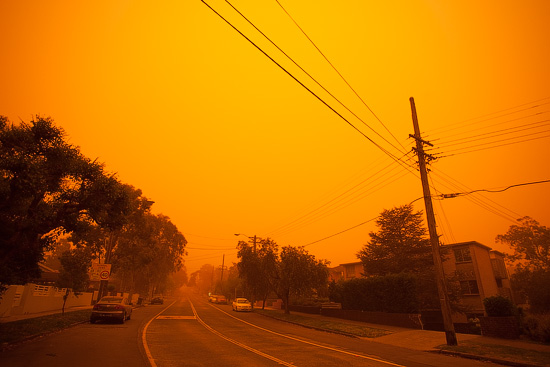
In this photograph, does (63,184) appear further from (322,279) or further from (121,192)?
(322,279)

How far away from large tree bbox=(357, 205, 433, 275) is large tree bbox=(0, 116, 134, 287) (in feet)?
111

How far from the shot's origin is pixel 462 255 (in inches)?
1511

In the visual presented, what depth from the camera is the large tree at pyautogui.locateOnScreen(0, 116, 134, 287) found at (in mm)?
10748

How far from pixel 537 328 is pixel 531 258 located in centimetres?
3286

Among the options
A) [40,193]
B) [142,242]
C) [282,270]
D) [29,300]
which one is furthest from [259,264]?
[40,193]

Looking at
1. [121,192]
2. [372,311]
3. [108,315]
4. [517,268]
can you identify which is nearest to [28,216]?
[121,192]

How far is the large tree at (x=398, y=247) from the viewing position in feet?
124

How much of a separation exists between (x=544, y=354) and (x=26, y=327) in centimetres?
2172

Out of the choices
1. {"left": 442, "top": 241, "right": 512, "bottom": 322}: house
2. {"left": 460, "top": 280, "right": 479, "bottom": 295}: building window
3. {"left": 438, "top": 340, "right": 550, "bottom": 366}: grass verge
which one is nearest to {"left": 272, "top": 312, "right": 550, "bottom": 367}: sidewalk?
{"left": 438, "top": 340, "right": 550, "bottom": 366}: grass verge

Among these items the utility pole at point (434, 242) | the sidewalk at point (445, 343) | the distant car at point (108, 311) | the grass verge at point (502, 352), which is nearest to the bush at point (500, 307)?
the sidewalk at point (445, 343)

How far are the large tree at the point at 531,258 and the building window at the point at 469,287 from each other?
5.68 m

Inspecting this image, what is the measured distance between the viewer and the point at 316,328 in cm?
2170

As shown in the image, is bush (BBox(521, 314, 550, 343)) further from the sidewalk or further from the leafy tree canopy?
the leafy tree canopy

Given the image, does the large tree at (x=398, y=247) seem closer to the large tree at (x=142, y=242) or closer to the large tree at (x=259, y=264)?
the large tree at (x=259, y=264)
